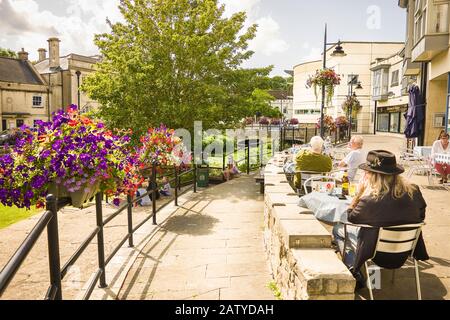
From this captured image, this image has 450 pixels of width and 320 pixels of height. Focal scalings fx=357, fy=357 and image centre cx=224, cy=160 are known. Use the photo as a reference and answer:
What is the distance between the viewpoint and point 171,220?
24.8ft

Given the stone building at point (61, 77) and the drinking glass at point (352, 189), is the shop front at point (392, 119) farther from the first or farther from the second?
the stone building at point (61, 77)

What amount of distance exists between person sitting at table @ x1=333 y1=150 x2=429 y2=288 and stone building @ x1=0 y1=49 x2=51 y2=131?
39.6 m

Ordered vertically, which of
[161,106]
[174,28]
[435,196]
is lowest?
[435,196]

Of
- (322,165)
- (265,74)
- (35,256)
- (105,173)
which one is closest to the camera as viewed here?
(105,173)

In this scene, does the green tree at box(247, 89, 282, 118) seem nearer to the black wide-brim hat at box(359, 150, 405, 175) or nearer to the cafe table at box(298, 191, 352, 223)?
the cafe table at box(298, 191, 352, 223)

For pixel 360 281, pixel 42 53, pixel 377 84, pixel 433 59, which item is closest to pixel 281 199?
pixel 360 281

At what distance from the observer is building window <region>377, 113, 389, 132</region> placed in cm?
3888

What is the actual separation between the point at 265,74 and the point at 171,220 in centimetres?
905

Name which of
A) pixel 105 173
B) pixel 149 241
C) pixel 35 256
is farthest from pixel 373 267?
pixel 35 256

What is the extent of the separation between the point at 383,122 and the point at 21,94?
39955 mm

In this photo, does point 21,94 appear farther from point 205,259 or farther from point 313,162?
point 205,259

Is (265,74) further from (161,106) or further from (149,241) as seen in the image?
(149,241)

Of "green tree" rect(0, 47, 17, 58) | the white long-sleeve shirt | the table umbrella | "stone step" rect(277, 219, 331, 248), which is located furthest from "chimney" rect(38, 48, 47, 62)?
"stone step" rect(277, 219, 331, 248)

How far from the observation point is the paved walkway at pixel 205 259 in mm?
4248
